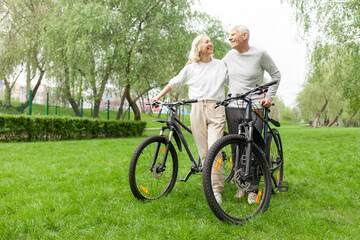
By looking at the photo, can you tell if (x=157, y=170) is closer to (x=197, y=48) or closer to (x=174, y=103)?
(x=174, y=103)

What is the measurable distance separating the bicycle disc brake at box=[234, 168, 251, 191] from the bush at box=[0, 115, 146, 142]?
10705 mm

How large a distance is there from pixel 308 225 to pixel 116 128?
13.2 meters

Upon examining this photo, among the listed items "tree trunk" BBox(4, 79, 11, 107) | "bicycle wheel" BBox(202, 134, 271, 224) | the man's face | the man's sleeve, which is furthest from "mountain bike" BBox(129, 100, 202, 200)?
"tree trunk" BBox(4, 79, 11, 107)

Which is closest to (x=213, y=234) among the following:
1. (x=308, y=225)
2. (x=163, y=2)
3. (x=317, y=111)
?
(x=308, y=225)

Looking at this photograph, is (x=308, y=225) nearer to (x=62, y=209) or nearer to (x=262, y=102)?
(x=262, y=102)

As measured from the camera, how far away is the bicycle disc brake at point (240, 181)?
2844mm

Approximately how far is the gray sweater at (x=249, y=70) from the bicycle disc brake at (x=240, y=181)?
0.87 meters

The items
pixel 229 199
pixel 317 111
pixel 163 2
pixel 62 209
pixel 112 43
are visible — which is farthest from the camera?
pixel 317 111

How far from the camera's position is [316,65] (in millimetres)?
13078

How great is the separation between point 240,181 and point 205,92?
3.46ft

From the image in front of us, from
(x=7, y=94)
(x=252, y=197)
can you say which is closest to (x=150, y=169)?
(x=252, y=197)

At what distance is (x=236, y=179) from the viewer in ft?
9.40

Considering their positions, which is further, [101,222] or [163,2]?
[163,2]

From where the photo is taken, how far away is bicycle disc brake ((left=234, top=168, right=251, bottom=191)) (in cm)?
284
